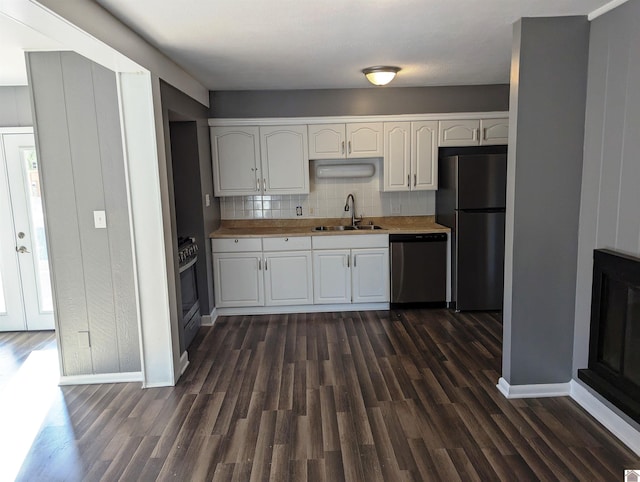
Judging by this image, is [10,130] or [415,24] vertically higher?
[415,24]

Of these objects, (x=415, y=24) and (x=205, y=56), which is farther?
(x=205, y=56)

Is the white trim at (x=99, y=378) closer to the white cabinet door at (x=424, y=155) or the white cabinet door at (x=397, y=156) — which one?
the white cabinet door at (x=397, y=156)

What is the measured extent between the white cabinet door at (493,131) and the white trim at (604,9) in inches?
88.2

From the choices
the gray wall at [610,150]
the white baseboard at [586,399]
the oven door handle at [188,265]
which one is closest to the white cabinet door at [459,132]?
the gray wall at [610,150]

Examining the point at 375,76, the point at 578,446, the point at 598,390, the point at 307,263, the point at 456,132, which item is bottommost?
the point at 578,446

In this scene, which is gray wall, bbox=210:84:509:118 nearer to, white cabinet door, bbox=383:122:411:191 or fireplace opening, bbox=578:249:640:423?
white cabinet door, bbox=383:122:411:191

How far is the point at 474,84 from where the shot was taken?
188 inches

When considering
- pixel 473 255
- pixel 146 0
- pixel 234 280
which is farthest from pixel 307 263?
pixel 146 0

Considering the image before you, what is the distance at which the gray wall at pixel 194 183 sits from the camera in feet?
13.7

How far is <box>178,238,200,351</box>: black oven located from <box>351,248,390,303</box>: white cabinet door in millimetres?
1675

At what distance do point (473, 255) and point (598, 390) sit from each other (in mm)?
2133

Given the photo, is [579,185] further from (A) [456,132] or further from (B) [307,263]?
(B) [307,263]

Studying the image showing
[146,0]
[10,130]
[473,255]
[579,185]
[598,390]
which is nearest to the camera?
[146,0]

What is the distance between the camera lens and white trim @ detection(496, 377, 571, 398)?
2910 millimetres
